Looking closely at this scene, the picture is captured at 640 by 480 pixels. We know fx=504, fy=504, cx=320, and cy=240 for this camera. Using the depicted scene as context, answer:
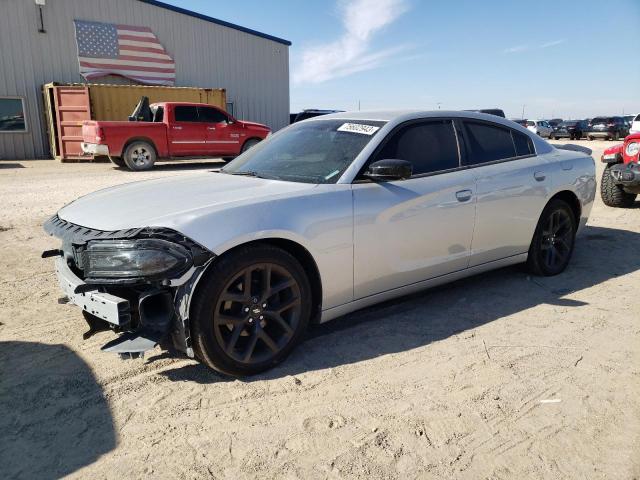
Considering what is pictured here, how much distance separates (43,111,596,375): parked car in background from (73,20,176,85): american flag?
17889 mm

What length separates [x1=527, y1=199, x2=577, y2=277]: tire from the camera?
186 inches

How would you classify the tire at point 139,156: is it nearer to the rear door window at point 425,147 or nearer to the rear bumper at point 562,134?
the rear door window at point 425,147

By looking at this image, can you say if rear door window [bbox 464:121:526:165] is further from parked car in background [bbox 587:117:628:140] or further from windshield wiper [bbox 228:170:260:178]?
parked car in background [bbox 587:117:628:140]

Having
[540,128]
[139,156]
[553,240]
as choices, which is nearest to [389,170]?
[553,240]

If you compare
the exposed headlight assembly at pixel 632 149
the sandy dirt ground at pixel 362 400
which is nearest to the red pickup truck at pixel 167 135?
the sandy dirt ground at pixel 362 400

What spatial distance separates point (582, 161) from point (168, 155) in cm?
1206

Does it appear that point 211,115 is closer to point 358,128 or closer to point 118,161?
point 118,161

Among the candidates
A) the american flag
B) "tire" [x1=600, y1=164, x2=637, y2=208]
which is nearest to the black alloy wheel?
"tire" [x1=600, y1=164, x2=637, y2=208]

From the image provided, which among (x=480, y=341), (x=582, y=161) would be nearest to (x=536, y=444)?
(x=480, y=341)

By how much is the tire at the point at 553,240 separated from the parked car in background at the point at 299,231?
0.03 metres

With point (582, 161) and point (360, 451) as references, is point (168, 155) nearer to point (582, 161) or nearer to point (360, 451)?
point (582, 161)

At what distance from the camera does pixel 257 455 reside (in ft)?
7.48

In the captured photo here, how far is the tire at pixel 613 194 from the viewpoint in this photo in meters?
8.55

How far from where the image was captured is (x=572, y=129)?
122ft
